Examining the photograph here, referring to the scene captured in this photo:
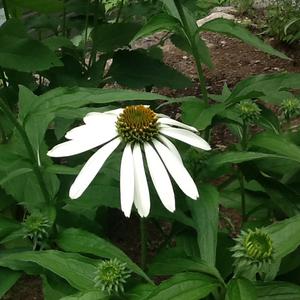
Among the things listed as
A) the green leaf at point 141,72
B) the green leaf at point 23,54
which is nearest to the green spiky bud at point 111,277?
the green leaf at point 23,54

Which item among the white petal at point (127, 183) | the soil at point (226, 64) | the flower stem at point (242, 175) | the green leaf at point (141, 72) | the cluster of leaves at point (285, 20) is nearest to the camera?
the white petal at point (127, 183)

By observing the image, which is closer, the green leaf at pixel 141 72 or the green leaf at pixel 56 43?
the green leaf at pixel 56 43

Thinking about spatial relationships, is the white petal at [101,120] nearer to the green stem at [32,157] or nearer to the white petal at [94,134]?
the white petal at [94,134]

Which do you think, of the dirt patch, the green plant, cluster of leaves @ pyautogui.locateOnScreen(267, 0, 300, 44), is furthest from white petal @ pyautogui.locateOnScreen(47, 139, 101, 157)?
the green plant

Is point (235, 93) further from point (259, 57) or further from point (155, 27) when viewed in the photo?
point (259, 57)

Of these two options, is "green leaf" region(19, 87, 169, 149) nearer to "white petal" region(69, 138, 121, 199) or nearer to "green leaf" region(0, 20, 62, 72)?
"white petal" region(69, 138, 121, 199)
